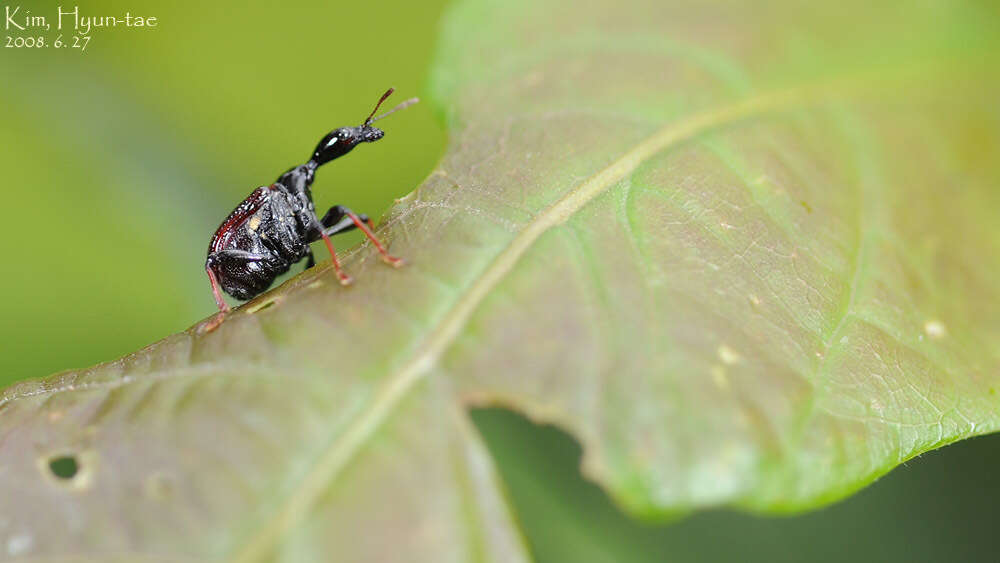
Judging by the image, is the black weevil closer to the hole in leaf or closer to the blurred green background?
the blurred green background

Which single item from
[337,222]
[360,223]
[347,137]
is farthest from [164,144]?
[360,223]

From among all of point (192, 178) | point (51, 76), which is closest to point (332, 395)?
point (192, 178)

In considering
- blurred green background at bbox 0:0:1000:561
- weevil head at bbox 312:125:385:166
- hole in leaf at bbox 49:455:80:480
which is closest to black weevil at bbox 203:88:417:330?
weevil head at bbox 312:125:385:166

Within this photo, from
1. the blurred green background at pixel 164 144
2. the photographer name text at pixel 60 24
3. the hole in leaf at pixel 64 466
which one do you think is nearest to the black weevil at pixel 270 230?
the blurred green background at pixel 164 144

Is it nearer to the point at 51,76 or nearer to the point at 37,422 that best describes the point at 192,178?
the point at 51,76

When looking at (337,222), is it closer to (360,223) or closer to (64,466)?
(360,223)
